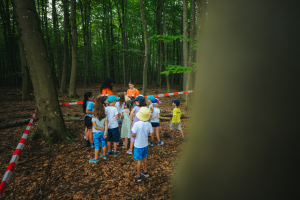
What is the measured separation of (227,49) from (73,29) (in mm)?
12060

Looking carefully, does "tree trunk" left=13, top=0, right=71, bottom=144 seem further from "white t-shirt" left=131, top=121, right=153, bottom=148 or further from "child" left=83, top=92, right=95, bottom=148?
"white t-shirt" left=131, top=121, right=153, bottom=148

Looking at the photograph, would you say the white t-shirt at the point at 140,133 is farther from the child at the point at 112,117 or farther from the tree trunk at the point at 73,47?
the tree trunk at the point at 73,47

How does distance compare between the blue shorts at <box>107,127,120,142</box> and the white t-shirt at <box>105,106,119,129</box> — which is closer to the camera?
the white t-shirt at <box>105,106,119,129</box>

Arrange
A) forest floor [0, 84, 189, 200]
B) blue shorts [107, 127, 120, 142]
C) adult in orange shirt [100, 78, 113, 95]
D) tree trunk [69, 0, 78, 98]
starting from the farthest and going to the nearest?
1. tree trunk [69, 0, 78, 98]
2. adult in orange shirt [100, 78, 113, 95]
3. blue shorts [107, 127, 120, 142]
4. forest floor [0, 84, 189, 200]

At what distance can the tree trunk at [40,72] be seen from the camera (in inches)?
157

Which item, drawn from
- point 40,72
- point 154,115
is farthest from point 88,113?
point 154,115

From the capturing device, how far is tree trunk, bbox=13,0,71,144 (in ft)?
13.1

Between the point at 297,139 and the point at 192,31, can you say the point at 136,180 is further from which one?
the point at 192,31

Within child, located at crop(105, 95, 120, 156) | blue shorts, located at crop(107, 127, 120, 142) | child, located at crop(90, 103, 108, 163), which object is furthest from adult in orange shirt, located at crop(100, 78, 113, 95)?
blue shorts, located at crop(107, 127, 120, 142)

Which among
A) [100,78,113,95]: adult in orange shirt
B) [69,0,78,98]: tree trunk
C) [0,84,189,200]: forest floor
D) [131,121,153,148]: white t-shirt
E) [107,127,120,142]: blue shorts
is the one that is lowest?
[0,84,189,200]: forest floor

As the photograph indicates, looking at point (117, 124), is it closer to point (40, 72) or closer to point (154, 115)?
point (154, 115)

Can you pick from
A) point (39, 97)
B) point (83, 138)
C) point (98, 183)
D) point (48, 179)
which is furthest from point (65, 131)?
point (98, 183)

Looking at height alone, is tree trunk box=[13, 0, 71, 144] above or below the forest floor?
above

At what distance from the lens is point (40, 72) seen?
4281mm
